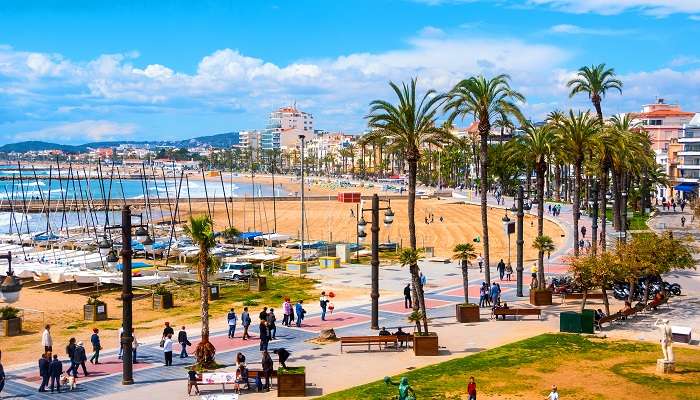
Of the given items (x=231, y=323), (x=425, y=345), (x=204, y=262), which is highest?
(x=204, y=262)

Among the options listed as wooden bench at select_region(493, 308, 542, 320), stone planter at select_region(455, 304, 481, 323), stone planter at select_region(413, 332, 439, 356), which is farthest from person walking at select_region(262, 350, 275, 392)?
wooden bench at select_region(493, 308, 542, 320)

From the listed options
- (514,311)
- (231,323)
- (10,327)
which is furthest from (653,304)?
(10,327)

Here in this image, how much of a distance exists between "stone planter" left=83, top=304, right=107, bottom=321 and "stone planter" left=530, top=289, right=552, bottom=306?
21.2m

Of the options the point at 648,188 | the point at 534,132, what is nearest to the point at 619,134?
the point at 534,132

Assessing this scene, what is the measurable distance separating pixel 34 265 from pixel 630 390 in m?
40.8

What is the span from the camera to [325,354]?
25.9 meters

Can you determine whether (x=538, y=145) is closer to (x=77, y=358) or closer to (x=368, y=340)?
(x=368, y=340)

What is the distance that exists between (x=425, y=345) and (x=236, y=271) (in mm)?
23875

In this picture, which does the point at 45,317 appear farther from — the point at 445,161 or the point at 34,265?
the point at 445,161

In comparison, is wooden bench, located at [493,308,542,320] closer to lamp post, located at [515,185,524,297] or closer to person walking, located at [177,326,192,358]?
lamp post, located at [515,185,524,297]

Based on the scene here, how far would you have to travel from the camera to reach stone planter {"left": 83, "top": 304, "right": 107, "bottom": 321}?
34.2m

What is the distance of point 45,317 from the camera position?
35312mm

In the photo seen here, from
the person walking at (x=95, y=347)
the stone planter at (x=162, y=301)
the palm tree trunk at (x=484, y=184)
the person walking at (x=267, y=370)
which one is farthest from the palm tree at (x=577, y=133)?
the person walking at (x=95, y=347)

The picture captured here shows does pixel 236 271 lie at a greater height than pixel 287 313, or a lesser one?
greater
